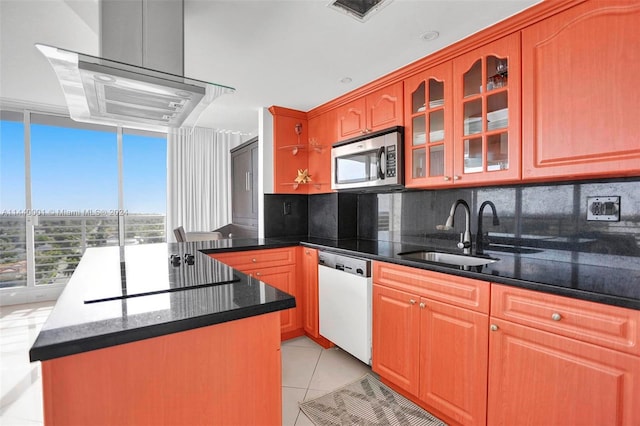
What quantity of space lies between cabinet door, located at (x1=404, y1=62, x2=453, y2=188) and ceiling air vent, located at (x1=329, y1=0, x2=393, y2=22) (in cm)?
67

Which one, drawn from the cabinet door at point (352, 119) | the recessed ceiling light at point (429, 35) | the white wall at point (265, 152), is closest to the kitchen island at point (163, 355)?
the recessed ceiling light at point (429, 35)

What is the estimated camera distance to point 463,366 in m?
1.54

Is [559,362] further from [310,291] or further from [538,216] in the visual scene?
[310,291]

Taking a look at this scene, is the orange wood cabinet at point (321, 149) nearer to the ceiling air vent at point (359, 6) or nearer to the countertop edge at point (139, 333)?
the ceiling air vent at point (359, 6)

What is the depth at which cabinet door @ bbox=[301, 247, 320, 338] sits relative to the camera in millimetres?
2615

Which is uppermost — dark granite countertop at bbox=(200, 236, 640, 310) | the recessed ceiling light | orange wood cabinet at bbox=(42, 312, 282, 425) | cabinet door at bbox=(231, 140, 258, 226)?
the recessed ceiling light

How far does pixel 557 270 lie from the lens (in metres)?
1.49

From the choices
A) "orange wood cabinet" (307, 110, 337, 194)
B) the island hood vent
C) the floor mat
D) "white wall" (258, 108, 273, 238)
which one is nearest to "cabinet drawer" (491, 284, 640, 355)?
the floor mat

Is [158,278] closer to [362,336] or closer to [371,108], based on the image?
[362,336]

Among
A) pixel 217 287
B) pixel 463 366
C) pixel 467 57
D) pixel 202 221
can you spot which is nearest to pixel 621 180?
pixel 467 57

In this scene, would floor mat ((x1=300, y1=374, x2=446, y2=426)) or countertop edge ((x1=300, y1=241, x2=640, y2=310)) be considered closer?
countertop edge ((x1=300, y1=241, x2=640, y2=310))

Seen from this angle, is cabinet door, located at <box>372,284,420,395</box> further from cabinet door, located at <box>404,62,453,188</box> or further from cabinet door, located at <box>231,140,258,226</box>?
cabinet door, located at <box>231,140,258,226</box>

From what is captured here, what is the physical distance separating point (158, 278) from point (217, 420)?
2.15 feet

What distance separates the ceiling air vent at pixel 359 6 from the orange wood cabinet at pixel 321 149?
1.31 metres
